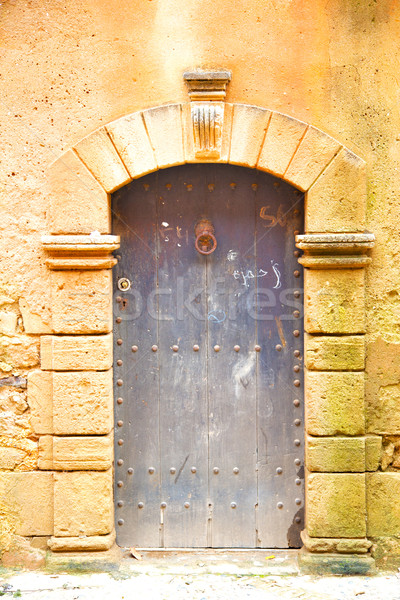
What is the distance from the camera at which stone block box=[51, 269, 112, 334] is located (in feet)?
12.5

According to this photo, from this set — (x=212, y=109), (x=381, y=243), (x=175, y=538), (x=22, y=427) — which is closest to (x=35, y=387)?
(x=22, y=427)

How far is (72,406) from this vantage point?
3822mm

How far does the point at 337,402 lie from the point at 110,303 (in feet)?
4.70

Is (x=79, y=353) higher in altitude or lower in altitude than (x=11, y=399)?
higher

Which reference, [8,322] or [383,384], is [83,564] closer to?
[8,322]

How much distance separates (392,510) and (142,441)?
1526 millimetres

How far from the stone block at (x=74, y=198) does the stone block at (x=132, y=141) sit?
0.75ft

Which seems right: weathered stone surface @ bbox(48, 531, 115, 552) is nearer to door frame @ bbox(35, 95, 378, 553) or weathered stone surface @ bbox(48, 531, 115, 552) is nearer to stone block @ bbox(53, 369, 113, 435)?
door frame @ bbox(35, 95, 378, 553)

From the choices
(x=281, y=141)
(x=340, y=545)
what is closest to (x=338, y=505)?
(x=340, y=545)

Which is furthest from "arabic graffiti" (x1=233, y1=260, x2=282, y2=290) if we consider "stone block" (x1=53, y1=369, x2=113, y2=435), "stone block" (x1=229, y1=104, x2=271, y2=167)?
"stone block" (x1=53, y1=369, x2=113, y2=435)

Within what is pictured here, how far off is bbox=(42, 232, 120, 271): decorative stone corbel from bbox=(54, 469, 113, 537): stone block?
1.20 metres

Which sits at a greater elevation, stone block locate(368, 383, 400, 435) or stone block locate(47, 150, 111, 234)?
stone block locate(47, 150, 111, 234)

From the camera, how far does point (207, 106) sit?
12.1 ft

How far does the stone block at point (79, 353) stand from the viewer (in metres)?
3.81
